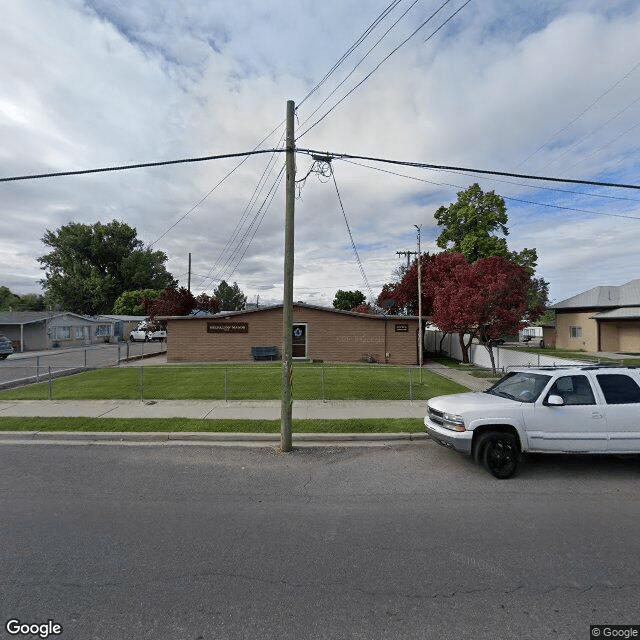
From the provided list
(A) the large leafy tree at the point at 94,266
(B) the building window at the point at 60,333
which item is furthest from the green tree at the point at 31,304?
(B) the building window at the point at 60,333

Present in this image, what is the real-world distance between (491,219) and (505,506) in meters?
33.4

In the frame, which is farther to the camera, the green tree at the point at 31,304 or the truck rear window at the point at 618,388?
the green tree at the point at 31,304

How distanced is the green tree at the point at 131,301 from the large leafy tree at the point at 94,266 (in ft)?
12.3

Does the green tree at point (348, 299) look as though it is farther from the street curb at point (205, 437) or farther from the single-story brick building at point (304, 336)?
the street curb at point (205, 437)

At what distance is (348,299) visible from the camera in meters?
66.5

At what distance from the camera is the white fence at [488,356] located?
16.3 m

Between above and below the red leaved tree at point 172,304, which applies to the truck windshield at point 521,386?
below

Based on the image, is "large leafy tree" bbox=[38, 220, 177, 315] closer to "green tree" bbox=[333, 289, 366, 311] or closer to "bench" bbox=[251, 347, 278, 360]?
→ "green tree" bbox=[333, 289, 366, 311]

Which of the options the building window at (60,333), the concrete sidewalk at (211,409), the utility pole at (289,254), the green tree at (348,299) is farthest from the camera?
the green tree at (348,299)

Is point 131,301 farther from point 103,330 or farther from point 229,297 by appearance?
point 229,297

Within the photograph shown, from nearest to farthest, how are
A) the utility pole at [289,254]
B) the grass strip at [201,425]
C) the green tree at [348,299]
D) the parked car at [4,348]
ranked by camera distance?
the utility pole at [289,254]
the grass strip at [201,425]
the parked car at [4,348]
the green tree at [348,299]

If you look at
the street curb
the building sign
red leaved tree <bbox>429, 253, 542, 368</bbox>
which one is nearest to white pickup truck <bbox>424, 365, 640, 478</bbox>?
the street curb

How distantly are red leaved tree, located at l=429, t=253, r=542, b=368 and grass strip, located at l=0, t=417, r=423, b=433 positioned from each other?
32.4 ft

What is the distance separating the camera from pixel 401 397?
11.1 metres
